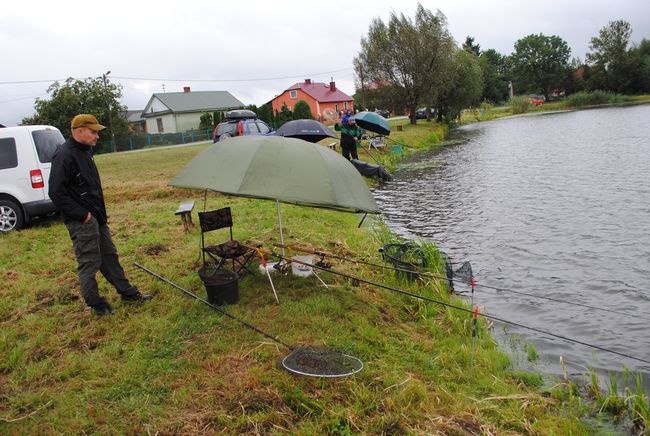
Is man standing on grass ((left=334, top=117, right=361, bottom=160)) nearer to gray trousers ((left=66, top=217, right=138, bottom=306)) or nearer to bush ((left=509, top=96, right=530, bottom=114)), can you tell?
gray trousers ((left=66, top=217, right=138, bottom=306))

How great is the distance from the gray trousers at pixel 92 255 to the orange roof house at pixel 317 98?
216ft

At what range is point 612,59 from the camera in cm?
8250

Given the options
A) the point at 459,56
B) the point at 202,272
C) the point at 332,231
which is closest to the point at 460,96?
the point at 459,56

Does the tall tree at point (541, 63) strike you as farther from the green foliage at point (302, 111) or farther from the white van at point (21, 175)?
the white van at point (21, 175)

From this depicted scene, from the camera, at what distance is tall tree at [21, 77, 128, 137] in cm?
4750

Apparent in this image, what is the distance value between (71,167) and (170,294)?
6.37 ft

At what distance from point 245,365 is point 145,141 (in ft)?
151

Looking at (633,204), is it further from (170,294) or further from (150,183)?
(150,183)

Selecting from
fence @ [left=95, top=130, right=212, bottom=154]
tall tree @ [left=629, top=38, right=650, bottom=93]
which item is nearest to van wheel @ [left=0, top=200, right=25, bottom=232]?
fence @ [left=95, top=130, right=212, bottom=154]

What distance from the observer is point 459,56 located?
50.0m

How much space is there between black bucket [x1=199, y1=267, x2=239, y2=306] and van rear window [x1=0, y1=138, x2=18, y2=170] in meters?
5.80

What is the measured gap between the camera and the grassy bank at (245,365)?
12.8 ft

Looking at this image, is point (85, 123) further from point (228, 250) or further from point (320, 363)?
point (320, 363)

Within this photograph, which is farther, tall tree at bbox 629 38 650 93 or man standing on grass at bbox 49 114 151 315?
tall tree at bbox 629 38 650 93
